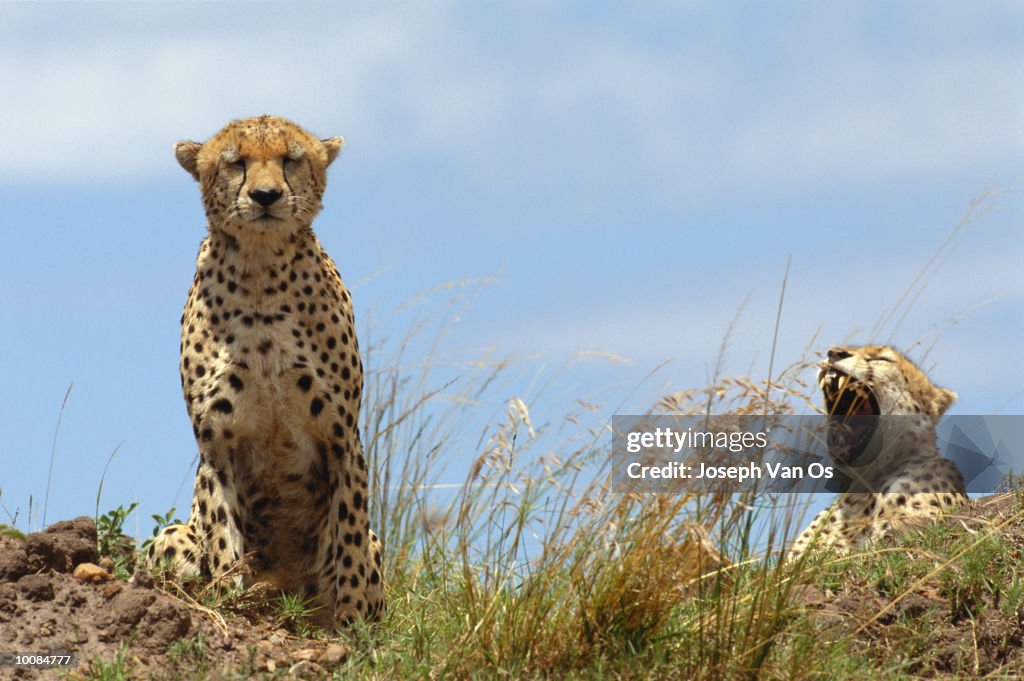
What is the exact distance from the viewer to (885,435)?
571 cm

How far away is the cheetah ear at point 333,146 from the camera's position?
4543 millimetres

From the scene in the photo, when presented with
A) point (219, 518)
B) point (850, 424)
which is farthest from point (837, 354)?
point (219, 518)

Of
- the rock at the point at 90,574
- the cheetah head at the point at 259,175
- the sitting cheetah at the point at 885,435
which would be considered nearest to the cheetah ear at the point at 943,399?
the sitting cheetah at the point at 885,435

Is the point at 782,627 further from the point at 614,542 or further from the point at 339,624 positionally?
the point at 339,624

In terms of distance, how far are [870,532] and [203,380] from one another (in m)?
2.68

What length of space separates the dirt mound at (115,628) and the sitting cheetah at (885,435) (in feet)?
8.26

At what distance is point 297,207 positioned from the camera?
14.1 ft

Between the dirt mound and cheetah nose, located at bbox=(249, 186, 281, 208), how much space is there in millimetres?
1203

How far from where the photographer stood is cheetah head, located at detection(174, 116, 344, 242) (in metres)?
4.23

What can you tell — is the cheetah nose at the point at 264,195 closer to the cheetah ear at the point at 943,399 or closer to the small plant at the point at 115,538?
the small plant at the point at 115,538

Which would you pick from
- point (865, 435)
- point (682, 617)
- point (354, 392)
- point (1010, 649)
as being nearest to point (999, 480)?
point (865, 435)

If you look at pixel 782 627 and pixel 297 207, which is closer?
pixel 782 627

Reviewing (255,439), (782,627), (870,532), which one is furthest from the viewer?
(870,532)

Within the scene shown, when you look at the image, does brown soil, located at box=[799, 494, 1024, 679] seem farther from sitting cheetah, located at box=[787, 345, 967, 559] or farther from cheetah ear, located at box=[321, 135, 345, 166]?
cheetah ear, located at box=[321, 135, 345, 166]
